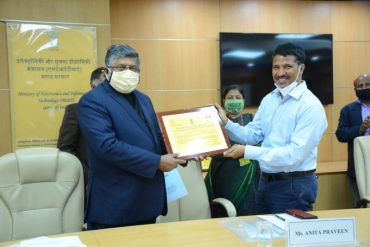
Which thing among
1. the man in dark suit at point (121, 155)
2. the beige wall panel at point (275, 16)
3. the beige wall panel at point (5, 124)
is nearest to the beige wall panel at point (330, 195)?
the beige wall panel at point (275, 16)

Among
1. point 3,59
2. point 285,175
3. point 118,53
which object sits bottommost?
point 285,175

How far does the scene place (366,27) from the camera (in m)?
5.61

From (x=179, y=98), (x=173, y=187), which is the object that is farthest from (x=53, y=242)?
(x=179, y=98)

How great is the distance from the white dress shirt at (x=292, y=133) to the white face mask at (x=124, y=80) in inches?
30.1

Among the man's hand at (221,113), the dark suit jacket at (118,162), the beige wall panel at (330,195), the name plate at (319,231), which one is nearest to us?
the name plate at (319,231)

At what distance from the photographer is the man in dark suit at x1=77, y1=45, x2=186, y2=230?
200 centimetres

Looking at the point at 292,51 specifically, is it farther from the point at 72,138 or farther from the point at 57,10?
the point at 57,10

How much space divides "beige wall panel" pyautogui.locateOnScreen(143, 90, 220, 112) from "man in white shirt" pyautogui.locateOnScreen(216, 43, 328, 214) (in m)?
2.56

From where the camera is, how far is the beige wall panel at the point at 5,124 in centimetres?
394

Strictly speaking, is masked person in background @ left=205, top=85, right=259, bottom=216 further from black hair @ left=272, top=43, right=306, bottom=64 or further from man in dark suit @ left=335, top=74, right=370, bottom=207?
man in dark suit @ left=335, top=74, right=370, bottom=207

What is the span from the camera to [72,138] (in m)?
3.01

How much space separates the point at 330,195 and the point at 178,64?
2.27 m

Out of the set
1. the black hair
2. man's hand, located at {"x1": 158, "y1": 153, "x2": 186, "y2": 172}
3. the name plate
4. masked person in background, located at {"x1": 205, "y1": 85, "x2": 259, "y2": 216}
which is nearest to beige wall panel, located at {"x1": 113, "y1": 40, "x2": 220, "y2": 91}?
masked person in background, located at {"x1": 205, "y1": 85, "x2": 259, "y2": 216}

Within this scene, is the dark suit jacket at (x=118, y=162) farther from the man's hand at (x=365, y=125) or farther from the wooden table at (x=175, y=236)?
the man's hand at (x=365, y=125)
